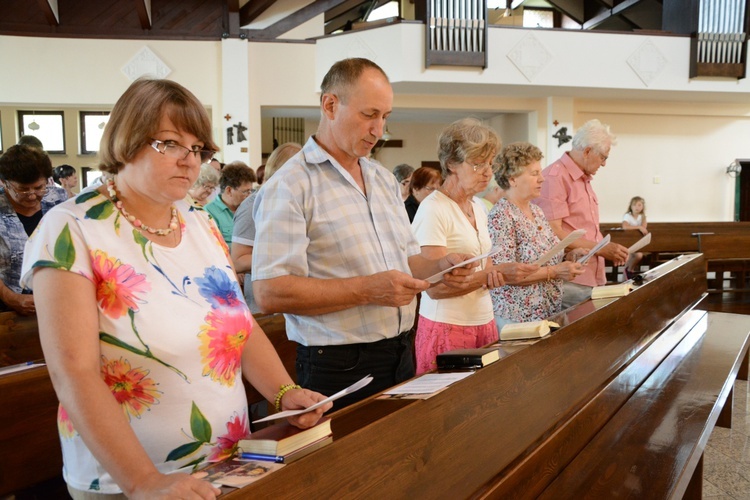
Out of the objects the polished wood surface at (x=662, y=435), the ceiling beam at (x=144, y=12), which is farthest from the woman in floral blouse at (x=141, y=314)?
the ceiling beam at (x=144, y=12)

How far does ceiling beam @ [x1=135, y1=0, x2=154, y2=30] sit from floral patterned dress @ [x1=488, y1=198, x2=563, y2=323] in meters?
8.57

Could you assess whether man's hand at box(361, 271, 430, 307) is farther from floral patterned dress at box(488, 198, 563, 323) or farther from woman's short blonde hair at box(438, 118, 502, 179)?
floral patterned dress at box(488, 198, 563, 323)

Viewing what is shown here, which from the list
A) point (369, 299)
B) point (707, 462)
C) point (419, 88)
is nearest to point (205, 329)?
point (369, 299)

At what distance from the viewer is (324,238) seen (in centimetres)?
190

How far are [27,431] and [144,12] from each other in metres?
9.42

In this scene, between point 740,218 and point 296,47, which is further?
point 740,218

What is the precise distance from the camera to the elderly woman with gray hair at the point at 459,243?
2.56 m

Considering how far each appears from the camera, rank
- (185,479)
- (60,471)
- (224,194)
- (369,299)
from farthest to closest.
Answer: (224,194) → (60,471) → (369,299) → (185,479)

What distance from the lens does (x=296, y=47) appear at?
10.8m

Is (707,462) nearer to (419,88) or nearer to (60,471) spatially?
(60,471)

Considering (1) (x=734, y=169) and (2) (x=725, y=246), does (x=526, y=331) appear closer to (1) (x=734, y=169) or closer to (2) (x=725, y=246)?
(2) (x=725, y=246)

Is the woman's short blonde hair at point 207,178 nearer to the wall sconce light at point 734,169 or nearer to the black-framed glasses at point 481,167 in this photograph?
the black-framed glasses at point 481,167

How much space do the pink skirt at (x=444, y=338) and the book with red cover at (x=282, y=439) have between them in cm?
125

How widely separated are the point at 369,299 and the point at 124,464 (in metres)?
0.84
